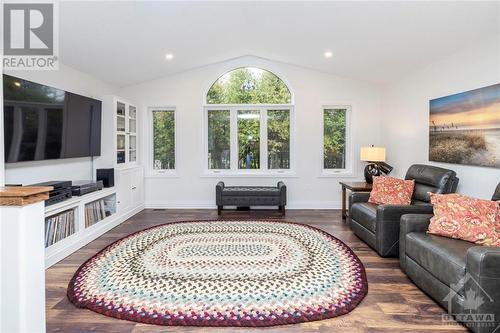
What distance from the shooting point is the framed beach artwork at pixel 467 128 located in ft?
10.1

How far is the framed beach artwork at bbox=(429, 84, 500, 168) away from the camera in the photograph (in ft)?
10.1

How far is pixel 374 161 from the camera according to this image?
5043 mm

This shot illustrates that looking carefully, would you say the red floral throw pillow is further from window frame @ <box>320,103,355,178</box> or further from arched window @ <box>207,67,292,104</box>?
arched window @ <box>207,67,292,104</box>

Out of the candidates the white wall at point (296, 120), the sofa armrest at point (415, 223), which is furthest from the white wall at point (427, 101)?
the sofa armrest at point (415, 223)

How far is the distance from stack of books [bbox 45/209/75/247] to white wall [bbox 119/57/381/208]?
8.09ft

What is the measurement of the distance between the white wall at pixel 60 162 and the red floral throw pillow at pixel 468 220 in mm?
4176

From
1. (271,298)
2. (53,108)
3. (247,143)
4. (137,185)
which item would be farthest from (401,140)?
(53,108)

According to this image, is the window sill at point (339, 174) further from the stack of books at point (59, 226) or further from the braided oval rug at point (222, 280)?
the stack of books at point (59, 226)

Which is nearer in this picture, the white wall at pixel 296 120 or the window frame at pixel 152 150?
the white wall at pixel 296 120

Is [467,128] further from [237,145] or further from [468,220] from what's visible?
[237,145]

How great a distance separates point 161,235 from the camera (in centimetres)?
405

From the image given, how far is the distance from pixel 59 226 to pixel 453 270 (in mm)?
3697

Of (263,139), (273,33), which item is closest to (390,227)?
(273,33)

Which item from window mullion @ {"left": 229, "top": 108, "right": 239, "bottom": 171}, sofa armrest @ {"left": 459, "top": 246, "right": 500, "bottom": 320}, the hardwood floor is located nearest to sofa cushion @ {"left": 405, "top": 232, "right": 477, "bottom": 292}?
sofa armrest @ {"left": 459, "top": 246, "right": 500, "bottom": 320}
